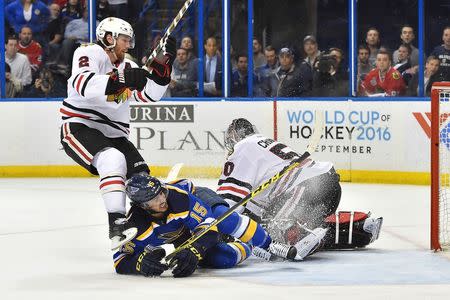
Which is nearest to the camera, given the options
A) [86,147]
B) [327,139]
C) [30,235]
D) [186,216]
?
[186,216]

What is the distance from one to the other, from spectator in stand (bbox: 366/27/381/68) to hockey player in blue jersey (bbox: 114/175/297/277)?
5.34 meters

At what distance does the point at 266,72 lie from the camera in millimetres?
11406

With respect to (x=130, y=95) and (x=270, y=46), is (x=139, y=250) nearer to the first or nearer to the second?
(x=130, y=95)

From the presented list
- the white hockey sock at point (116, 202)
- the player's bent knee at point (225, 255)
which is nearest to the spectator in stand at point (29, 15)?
the white hockey sock at point (116, 202)

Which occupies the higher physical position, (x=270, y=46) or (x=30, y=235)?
(x=270, y=46)

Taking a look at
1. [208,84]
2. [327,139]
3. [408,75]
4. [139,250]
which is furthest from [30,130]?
[139,250]

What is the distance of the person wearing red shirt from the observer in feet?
38.3

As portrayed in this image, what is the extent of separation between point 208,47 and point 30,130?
1.80 m

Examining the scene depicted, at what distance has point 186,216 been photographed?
222 inches

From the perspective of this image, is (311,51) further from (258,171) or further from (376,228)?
(258,171)

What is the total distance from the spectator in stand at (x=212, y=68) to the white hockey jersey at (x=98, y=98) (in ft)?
16.0

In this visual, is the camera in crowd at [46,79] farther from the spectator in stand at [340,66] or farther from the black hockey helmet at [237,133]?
the black hockey helmet at [237,133]

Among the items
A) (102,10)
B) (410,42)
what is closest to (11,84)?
(102,10)

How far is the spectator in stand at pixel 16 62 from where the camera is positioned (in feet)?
38.1
